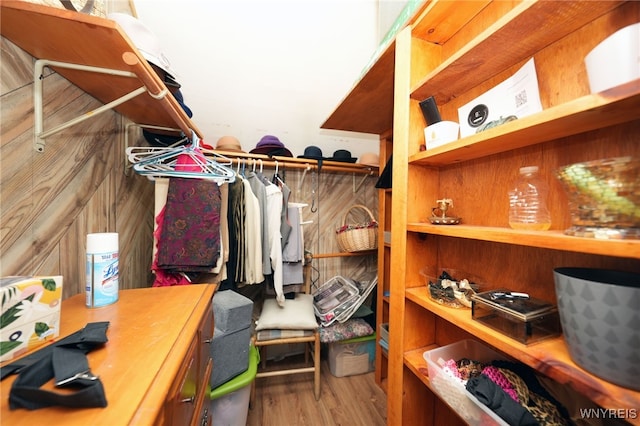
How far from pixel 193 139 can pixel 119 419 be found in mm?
1195

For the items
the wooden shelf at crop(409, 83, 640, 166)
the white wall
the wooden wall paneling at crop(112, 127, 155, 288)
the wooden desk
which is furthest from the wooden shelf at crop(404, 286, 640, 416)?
the white wall

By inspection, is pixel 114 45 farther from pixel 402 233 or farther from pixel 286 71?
pixel 286 71

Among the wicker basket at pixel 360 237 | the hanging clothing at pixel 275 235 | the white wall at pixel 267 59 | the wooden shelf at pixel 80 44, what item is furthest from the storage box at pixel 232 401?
the white wall at pixel 267 59

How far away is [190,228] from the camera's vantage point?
1102mm

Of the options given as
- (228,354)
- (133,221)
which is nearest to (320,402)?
(228,354)

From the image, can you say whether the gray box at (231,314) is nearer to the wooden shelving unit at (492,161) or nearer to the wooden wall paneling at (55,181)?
the wooden wall paneling at (55,181)

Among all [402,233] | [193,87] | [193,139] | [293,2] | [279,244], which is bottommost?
[279,244]

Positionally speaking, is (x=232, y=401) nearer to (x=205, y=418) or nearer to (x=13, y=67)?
(x=205, y=418)

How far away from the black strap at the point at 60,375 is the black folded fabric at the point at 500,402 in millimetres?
800

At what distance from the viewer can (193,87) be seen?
1.80 meters

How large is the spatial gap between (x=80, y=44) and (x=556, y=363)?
1.44m

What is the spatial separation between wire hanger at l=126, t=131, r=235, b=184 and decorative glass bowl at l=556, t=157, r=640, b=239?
51.5 inches

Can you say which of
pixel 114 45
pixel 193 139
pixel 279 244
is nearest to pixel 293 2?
pixel 193 139

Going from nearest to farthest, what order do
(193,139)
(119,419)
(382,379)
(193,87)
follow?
(119,419)
(193,139)
(382,379)
(193,87)
